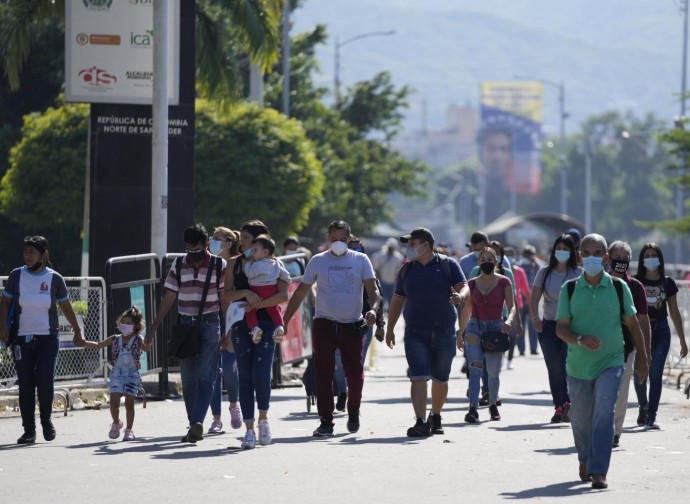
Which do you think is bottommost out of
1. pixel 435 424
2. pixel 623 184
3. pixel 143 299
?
pixel 435 424

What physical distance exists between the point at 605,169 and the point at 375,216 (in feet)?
344

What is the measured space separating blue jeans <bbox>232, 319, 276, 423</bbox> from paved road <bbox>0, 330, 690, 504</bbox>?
1.17 ft

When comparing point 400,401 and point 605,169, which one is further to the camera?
point 605,169

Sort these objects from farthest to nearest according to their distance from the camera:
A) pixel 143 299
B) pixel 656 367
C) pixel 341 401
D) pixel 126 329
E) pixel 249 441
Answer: pixel 143 299 < pixel 341 401 < pixel 656 367 < pixel 126 329 < pixel 249 441

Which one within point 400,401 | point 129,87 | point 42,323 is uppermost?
point 129,87

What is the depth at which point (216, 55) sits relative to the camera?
27.0m

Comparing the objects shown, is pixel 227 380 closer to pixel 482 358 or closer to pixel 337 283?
pixel 337 283

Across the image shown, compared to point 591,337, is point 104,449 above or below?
below

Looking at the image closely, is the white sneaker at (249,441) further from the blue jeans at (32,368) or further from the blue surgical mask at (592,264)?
the blue surgical mask at (592,264)

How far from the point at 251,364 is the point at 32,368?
174 cm

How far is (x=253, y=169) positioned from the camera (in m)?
33.3

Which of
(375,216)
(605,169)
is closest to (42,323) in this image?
(375,216)

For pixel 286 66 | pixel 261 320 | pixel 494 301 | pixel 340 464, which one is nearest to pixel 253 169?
pixel 286 66

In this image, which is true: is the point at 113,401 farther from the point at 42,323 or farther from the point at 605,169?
the point at 605,169
